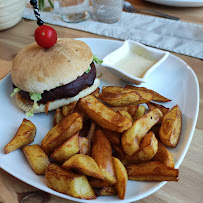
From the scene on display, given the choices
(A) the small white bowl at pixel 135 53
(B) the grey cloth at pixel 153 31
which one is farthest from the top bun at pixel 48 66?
(B) the grey cloth at pixel 153 31

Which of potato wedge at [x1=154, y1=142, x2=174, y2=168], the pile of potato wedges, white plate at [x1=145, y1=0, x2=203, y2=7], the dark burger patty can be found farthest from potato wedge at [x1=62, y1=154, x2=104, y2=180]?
white plate at [x1=145, y1=0, x2=203, y2=7]

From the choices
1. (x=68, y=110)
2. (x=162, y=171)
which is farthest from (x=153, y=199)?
(x=68, y=110)

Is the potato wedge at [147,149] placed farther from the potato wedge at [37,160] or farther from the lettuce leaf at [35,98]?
the lettuce leaf at [35,98]

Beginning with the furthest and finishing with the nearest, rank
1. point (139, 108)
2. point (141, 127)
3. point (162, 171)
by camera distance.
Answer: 1. point (139, 108)
2. point (141, 127)
3. point (162, 171)

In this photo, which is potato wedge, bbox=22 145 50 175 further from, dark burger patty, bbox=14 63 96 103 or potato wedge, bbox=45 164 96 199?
dark burger patty, bbox=14 63 96 103

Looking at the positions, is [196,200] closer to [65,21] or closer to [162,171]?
[162,171]

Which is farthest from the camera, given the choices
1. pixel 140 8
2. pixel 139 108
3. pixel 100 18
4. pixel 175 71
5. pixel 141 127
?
pixel 140 8
